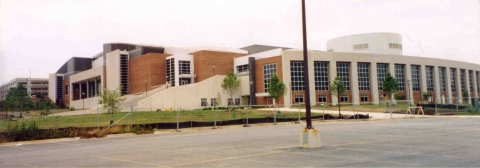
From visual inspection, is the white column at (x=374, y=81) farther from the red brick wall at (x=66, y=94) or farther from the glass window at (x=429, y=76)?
the red brick wall at (x=66, y=94)

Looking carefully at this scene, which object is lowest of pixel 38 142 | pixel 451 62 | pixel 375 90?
pixel 38 142

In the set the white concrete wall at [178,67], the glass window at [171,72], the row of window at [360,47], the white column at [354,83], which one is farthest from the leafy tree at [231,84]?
the row of window at [360,47]

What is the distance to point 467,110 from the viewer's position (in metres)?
47.8

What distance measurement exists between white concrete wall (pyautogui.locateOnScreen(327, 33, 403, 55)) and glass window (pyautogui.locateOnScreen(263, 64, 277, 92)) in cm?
3008

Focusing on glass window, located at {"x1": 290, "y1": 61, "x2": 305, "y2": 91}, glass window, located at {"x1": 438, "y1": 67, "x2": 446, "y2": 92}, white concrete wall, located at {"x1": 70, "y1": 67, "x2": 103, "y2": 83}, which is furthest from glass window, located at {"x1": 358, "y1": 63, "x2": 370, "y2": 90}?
white concrete wall, located at {"x1": 70, "y1": 67, "x2": 103, "y2": 83}

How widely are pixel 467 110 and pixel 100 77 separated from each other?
85186 mm

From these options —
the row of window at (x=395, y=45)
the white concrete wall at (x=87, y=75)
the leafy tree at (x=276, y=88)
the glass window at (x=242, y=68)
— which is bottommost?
the leafy tree at (x=276, y=88)

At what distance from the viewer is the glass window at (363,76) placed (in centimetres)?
8306

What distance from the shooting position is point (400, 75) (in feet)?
291

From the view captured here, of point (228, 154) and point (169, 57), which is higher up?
point (169, 57)

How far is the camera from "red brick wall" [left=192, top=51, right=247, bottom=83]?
83.9 m

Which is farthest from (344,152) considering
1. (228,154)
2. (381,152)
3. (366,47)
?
(366,47)

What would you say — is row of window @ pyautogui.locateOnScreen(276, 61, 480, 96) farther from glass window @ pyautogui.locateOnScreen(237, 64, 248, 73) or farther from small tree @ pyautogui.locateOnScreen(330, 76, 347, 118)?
glass window @ pyautogui.locateOnScreen(237, 64, 248, 73)

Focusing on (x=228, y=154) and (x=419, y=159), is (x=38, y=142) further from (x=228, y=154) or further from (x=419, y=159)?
(x=419, y=159)
